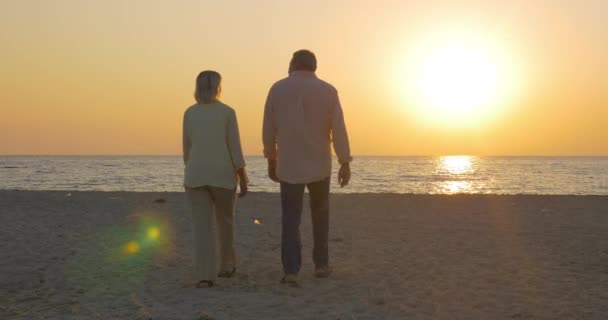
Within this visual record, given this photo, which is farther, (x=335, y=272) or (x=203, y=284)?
(x=335, y=272)

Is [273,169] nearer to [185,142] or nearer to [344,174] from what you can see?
[344,174]

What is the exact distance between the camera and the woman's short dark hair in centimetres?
643

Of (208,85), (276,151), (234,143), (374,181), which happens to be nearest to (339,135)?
(276,151)

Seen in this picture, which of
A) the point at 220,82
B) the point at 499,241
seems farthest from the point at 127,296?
the point at 499,241

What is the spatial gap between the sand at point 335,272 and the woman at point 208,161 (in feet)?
1.30

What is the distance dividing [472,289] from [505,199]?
45.3 ft

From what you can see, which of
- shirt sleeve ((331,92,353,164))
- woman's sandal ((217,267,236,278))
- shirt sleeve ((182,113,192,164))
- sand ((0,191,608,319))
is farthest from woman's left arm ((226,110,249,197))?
sand ((0,191,608,319))

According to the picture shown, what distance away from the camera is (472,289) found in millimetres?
6164

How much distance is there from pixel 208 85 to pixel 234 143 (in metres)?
0.60

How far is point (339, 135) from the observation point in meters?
6.37

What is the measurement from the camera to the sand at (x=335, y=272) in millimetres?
5410

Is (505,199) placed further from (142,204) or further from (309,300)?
(309,300)

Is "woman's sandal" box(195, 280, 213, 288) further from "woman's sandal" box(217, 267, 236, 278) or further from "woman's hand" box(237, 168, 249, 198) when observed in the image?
"woman's hand" box(237, 168, 249, 198)

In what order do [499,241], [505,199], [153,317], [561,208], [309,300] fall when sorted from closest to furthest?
[153,317] → [309,300] → [499,241] → [561,208] → [505,199]
